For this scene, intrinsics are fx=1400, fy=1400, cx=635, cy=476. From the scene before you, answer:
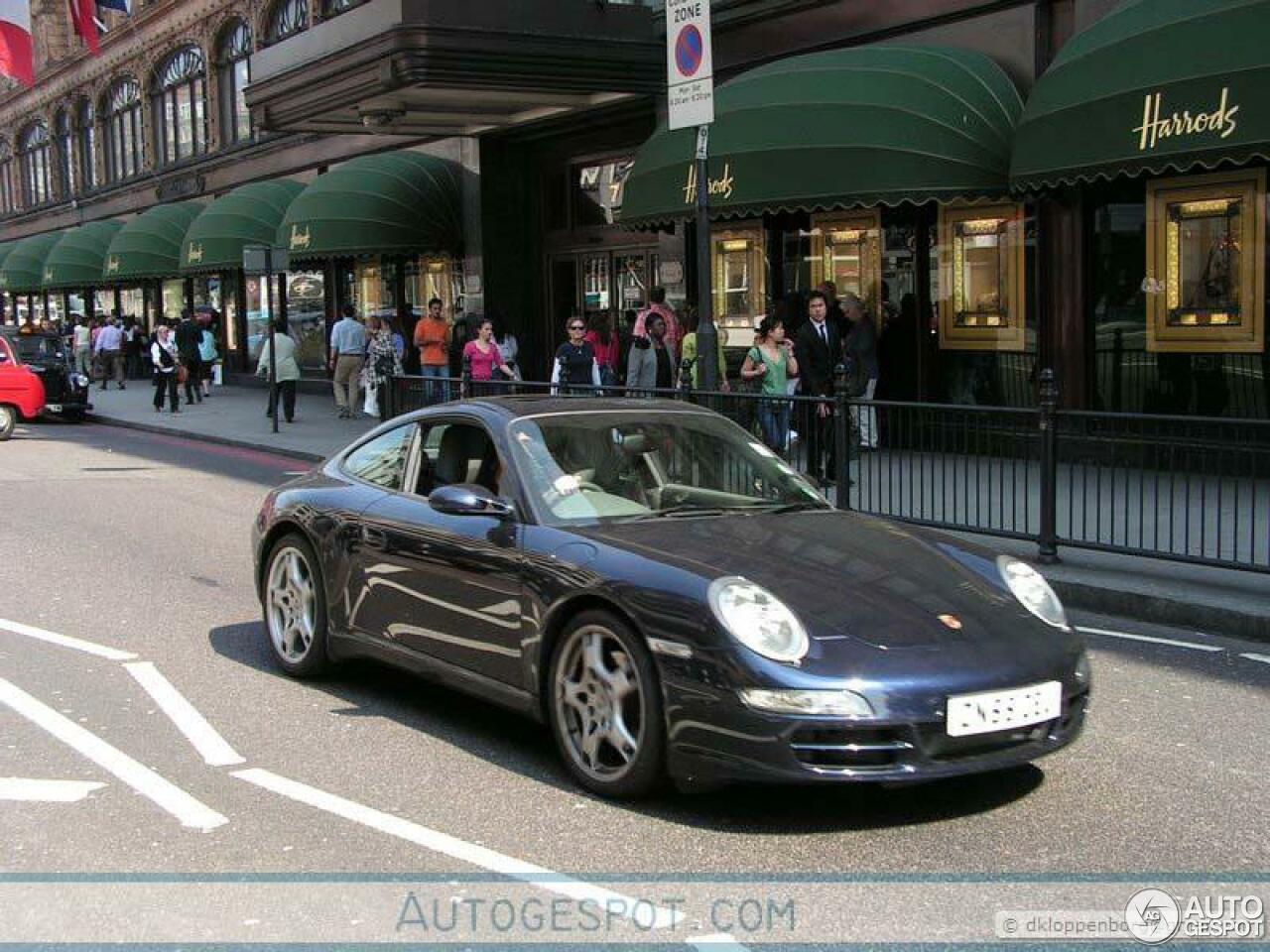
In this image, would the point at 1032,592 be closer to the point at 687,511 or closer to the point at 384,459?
the point at 687,511

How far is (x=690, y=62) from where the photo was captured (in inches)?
460

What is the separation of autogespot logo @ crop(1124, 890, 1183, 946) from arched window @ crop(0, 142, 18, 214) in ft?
189

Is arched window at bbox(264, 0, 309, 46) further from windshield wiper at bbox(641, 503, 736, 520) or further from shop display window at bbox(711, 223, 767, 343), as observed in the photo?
windshield wiper at bbox(641, 503, 736, 520)

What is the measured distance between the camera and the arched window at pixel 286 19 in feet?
98.9

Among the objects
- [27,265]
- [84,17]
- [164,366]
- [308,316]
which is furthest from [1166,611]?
[27,265]

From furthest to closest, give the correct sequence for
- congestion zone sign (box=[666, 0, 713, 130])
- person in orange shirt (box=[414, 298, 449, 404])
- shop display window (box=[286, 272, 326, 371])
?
shop display window (box=[286, 272, 326, 371]) < person in orange shirt (box=[414, 298, 449, 404]) < congestion zone sign (box=[666, 0, 713, 130])

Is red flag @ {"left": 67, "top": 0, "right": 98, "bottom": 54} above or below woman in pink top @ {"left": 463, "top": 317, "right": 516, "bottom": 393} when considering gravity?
above

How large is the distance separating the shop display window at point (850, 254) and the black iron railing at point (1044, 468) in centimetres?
610

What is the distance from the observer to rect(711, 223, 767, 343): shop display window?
18.6 metres

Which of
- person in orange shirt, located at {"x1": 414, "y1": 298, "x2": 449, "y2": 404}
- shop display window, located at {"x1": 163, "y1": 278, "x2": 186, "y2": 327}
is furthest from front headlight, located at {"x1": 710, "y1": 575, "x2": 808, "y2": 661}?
shop display window, located at {"x1": 163, "y1": 278, "x2": 186, "y2": 327}

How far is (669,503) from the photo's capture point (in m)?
5.86

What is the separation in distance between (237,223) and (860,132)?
19.3 meters

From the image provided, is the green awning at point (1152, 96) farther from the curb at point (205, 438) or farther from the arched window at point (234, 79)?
the arched window at point (234, 79)

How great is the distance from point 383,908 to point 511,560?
1.68 meters
